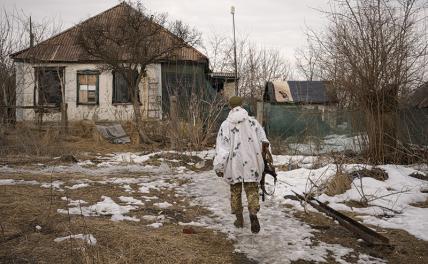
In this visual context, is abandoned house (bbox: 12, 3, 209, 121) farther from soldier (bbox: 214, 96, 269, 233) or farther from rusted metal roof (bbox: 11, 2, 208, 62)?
soldier (bbox: 214, 96, 269, 233)

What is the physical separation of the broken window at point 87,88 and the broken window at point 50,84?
0.94m

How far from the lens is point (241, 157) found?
17.0ft

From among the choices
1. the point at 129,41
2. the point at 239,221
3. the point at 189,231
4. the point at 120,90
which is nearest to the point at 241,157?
the point at 239,221

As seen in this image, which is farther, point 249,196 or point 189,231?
point 249,196

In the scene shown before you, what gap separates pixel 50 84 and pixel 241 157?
18642 mm

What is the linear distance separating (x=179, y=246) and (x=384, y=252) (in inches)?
87.1

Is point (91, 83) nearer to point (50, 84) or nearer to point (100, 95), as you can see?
point (100, 95)

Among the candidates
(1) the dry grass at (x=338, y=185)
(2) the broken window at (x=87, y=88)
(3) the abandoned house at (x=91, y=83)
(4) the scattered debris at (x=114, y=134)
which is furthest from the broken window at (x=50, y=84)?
(1) the dry grass at (x=338, y=185)

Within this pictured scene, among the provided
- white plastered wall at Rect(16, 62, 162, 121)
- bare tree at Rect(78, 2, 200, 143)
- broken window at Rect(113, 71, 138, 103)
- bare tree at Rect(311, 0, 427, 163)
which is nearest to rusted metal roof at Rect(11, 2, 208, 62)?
white plastered wall at Rect(16, 62, 162, 121)

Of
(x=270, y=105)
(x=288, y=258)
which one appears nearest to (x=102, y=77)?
(x=270, y=105)

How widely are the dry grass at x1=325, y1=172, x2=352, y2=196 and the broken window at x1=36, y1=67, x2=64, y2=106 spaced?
657 inches

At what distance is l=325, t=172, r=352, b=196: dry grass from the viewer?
7.05 meters

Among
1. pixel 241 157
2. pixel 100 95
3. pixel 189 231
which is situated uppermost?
pixel 100 95

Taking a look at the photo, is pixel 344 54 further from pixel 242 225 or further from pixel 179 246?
pixel 179 246
